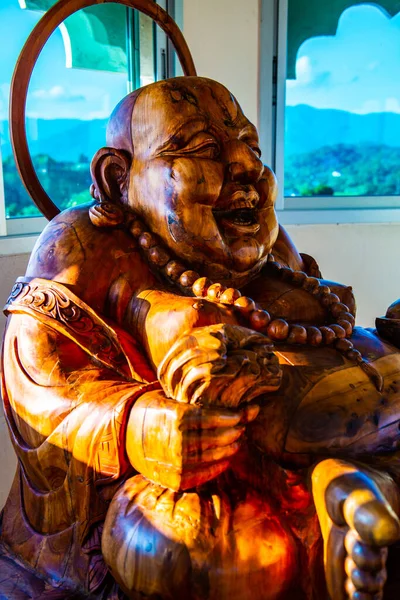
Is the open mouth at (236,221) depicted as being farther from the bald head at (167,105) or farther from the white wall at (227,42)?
the white wall at (227,42)

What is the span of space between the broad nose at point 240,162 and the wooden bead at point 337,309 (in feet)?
0.78

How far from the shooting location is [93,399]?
2.91 ft

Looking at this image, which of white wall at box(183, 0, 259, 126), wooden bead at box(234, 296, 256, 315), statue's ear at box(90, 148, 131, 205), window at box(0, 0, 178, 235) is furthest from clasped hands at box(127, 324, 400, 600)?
white wall at box(183, 0, 259, 126)

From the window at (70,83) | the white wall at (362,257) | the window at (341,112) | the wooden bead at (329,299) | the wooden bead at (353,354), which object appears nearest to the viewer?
the wooden bead at (353,354)

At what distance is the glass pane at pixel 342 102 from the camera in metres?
2.51

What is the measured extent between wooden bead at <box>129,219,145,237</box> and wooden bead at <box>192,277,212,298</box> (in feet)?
0.42

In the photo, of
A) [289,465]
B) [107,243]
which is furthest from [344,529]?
[107,243]

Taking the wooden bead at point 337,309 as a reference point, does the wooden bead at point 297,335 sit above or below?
below

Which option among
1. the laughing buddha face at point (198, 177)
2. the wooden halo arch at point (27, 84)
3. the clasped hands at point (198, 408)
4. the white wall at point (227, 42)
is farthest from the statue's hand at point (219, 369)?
the white wall at point (227, 42)

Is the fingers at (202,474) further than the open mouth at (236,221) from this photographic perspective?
No

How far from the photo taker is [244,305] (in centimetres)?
96

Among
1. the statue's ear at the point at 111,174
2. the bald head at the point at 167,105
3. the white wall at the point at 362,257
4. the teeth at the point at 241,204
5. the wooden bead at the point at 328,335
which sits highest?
the bald head at the point at 167,105

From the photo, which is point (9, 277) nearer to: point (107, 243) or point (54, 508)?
point (107, 243)

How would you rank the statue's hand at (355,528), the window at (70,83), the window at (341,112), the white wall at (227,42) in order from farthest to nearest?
the window at (341,112), the white wall at (227,42), the window at (70,83), the statue's hand at (355,528)
